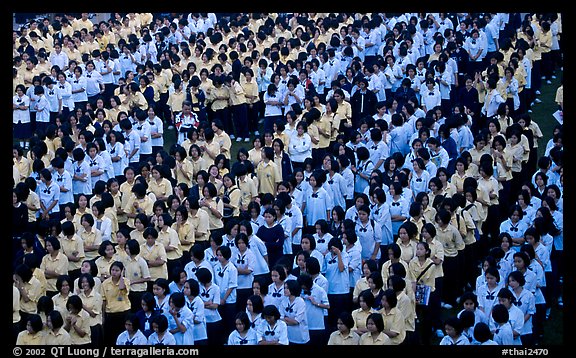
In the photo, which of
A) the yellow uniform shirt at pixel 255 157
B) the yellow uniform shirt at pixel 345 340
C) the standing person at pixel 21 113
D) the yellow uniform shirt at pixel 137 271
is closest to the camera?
the yellow uniform shirt at pixel 345 340

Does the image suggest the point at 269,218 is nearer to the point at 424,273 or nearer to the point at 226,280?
the point at 226,280

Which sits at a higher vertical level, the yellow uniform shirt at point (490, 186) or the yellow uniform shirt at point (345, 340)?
the yellow uniform shirt at point (490, 186)

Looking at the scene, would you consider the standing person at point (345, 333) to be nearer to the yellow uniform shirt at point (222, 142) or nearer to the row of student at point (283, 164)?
the row of student at point (283, 164)

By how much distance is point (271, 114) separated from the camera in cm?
1672

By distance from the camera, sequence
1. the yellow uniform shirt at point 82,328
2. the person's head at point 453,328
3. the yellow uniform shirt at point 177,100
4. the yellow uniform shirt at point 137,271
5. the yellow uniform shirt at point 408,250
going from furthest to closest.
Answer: the yellow uniform shirt at point 177,100 → the yellow uniform shirt at point 137,271 → the yellow uniform shirt at point 408,250 → the yellow uniform shirt at point 82,328 → the person's head at point 453,328

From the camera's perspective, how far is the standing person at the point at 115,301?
35.6 ft

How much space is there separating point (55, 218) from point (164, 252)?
7.74 feet

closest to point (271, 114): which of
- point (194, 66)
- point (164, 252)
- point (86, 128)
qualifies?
point (194, 66)

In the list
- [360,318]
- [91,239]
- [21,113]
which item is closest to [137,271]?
[91,239]

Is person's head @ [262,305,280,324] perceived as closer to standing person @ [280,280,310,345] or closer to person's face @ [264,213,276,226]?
standing person @ [280,280,310,345]

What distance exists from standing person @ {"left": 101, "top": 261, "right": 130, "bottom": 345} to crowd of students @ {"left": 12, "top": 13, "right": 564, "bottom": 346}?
22 millimetres

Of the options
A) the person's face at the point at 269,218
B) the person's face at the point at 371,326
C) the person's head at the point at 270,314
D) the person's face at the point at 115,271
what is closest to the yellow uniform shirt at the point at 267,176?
the person's face at the point at 269,218

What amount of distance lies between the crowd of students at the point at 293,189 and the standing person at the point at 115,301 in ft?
0.07
